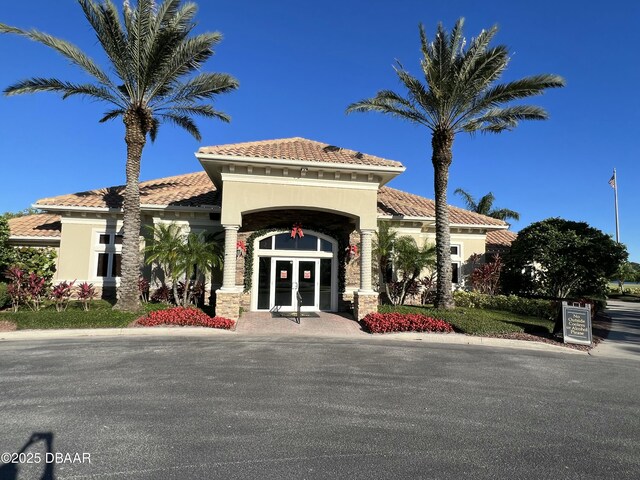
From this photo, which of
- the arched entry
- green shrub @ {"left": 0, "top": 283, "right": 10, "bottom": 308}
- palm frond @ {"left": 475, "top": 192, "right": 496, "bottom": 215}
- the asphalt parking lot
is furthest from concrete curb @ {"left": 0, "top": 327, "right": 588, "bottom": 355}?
palm frond @ {"left": 475, "top": 192, "right": 496, "bottom": 215}

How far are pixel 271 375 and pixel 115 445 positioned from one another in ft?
9.80

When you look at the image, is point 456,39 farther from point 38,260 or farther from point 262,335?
point 38,260

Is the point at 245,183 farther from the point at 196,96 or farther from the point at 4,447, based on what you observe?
the point at 4,447

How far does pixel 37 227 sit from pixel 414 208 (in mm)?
18078

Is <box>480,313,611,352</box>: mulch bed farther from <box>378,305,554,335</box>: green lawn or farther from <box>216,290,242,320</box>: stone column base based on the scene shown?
<box>216,290,242,320</box>: stone column base

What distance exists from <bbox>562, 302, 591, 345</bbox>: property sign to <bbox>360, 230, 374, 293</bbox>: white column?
5.98m

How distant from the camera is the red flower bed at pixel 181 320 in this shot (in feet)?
36.1

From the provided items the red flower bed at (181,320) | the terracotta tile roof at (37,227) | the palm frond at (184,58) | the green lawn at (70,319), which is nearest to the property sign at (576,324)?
the red flower bed at (181,320)

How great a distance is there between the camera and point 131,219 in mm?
12484

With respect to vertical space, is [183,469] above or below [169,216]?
below

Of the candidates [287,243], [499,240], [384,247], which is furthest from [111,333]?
[499,240]

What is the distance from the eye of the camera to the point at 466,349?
947 cm

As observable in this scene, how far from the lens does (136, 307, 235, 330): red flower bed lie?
11.0 metres

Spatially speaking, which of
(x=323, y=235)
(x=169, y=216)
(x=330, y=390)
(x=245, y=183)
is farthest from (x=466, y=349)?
(x=169, y=216)
